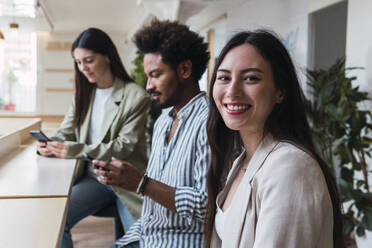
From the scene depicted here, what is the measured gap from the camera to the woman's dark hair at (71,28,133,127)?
2.31 meters

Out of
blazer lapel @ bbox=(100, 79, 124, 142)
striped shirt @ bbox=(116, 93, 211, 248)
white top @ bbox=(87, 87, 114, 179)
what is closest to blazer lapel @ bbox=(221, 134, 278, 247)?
striped shirt @ bbox=(116, 93, 211, 248)

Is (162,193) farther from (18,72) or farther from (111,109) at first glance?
(18,72)

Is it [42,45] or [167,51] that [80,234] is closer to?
[167,51]

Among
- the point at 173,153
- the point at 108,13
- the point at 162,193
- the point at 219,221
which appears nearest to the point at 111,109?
the point at 173,153

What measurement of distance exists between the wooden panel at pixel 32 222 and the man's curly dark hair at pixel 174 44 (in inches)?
25.9

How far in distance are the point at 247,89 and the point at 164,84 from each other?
62 cm

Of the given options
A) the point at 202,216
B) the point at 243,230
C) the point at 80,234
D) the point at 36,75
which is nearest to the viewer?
the point at 243,230

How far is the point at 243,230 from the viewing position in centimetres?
91

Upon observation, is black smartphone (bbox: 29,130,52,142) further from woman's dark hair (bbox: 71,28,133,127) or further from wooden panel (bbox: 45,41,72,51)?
wooden panel (bbox: 45,41,72,51)

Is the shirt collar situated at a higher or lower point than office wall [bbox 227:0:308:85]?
lower

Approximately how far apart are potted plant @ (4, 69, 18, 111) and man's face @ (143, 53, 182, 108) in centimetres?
977

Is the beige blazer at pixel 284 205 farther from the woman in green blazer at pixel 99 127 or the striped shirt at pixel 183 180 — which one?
the woman in green blazer at pixel 99 127

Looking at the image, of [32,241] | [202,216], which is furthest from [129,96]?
[32,241]

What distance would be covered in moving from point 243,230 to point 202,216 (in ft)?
1.25
